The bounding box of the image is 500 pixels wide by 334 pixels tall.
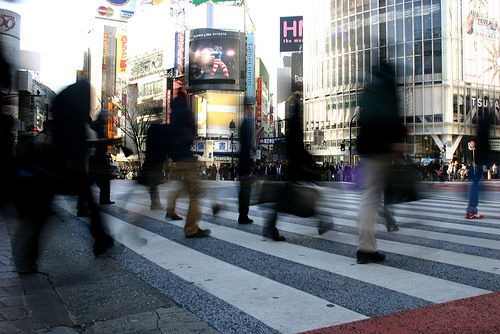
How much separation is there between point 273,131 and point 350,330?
358ft

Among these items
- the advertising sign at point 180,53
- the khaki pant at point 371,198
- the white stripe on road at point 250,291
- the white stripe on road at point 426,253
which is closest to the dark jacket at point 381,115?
the khaki pant at point 371,198

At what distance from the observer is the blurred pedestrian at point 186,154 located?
555 centimetres

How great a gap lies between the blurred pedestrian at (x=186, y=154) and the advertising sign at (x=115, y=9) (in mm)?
80613

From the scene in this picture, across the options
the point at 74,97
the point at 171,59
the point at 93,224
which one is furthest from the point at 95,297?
the point at 171,59

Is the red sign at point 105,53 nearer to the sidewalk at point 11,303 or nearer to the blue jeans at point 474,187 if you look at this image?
the blue jeans at point 474,187

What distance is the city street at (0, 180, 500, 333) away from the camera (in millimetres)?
2676

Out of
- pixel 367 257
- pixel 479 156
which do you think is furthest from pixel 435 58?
pixel 367 257

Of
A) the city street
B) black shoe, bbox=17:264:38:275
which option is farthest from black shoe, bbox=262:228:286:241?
black shoe, bbox=17:264:38:275

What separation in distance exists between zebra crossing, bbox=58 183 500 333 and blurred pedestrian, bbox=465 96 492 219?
1.08 metres

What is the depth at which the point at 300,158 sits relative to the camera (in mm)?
5637

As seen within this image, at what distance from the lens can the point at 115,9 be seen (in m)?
78.2

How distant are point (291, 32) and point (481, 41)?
59744mm

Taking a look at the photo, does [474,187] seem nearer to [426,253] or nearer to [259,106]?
[426,253]

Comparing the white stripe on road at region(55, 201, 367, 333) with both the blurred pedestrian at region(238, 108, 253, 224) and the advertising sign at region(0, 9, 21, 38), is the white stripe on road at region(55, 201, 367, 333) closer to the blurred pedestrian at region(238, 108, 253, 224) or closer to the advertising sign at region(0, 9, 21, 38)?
the blurred pedestrian at region(238, 108, 253, 224)
